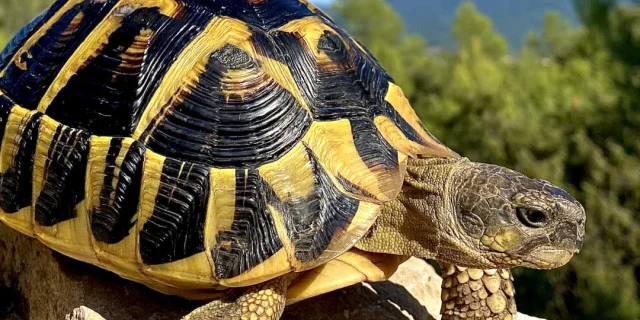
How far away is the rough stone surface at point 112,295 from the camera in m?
2.38

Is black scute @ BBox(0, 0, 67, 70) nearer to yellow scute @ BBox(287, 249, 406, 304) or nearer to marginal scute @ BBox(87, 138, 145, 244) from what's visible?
marginal scute @ BBox(87, 138, 145, 244)

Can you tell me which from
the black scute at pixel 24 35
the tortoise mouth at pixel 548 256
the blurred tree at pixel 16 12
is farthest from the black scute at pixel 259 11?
the blurred tree at pixel 16 12

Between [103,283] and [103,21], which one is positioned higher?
[103,21]

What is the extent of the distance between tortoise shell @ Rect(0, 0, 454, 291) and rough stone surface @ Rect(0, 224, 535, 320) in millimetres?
246

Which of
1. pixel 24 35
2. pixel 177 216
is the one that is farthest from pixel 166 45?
pixel 24 35

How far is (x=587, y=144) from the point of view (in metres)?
8.21

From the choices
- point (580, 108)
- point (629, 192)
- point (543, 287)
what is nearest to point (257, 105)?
point (543, 287)

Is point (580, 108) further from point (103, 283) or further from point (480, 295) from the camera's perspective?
point (103, 283)

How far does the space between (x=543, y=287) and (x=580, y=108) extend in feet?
11.3

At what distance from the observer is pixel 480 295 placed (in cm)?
237

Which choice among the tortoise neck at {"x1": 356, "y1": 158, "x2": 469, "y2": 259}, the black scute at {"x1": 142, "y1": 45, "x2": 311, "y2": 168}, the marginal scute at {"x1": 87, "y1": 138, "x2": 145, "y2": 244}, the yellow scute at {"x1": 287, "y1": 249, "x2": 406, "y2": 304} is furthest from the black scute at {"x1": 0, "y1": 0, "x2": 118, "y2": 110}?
the tortoise neck at {"x1": 356, "y1": 158, "x2": 469, "y2": 259}

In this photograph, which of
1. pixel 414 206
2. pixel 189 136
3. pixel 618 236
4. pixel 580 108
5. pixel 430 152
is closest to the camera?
pixel 189 136

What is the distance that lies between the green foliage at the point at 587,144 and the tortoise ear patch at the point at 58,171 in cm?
444

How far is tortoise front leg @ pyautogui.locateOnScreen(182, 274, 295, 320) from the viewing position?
204 cm
